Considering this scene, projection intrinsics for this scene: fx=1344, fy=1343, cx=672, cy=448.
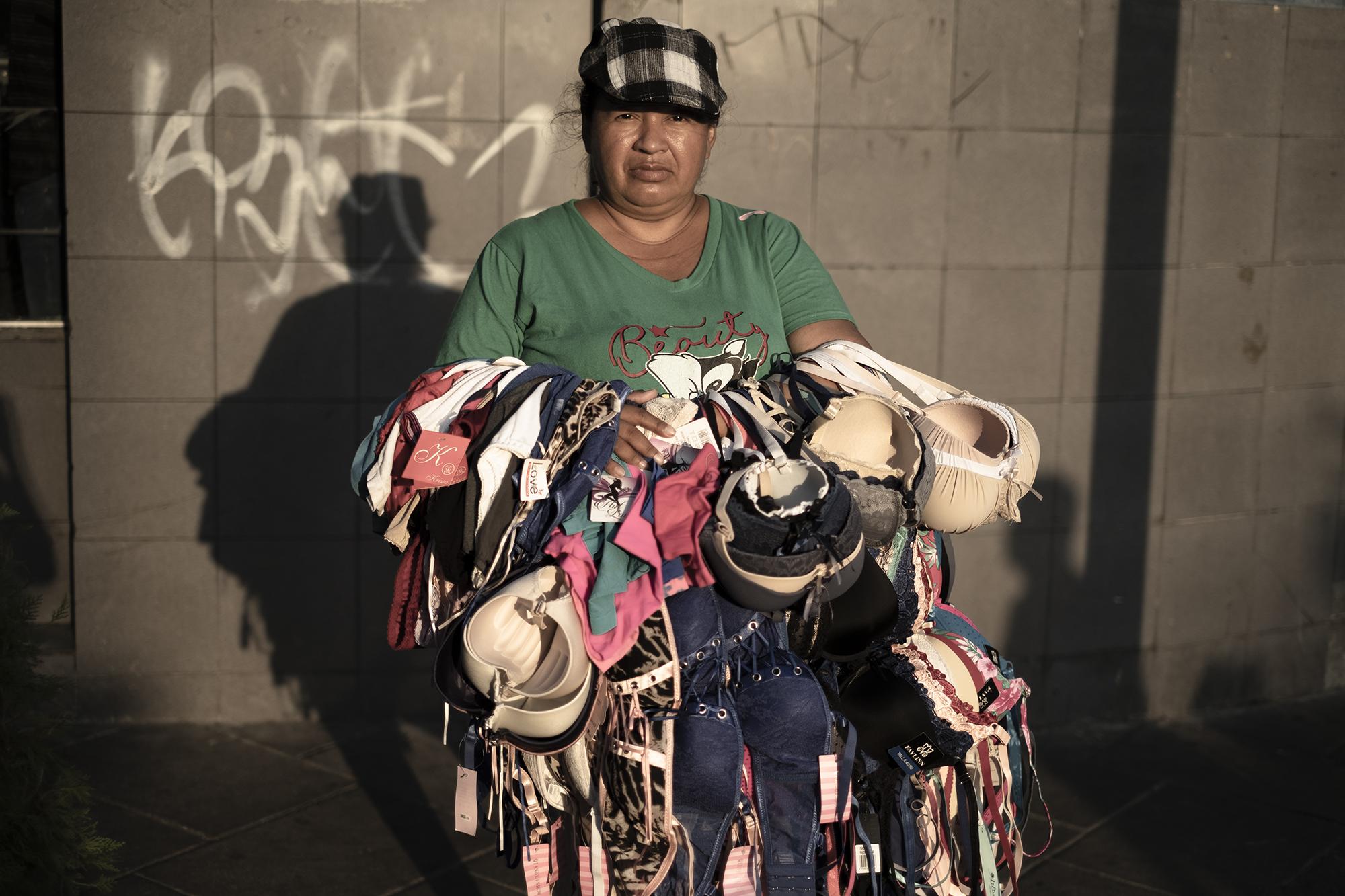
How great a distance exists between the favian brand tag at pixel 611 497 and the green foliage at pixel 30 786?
4.14 ft

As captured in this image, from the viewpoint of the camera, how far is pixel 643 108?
2445mm

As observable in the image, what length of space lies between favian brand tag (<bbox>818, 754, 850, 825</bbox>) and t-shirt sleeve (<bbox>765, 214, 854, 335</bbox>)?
2.77 ft

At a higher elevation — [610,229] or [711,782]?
[610,229]

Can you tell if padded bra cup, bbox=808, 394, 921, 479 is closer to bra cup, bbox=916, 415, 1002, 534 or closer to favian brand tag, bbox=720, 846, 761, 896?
bra cup, bbox=916, 415, 1002, 534

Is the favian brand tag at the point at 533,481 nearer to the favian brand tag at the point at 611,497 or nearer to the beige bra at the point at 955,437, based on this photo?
the favian brand tag at the point at 611,497

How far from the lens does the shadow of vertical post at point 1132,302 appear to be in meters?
4.73

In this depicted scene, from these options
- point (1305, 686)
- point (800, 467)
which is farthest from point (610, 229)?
point (1305, 686)

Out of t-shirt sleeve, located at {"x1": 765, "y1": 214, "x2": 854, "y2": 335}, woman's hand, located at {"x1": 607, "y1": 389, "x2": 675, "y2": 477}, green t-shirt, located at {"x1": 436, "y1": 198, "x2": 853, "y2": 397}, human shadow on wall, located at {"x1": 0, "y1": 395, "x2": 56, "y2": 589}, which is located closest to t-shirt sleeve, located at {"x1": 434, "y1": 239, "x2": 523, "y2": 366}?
green t-shirt, located at {"x1": 436, "y1": 198, "x2": 853, "y2": 397}

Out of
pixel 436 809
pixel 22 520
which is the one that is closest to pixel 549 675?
pixel 436 809

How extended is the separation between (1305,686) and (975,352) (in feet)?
6.73

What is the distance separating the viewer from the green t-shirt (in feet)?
7.93

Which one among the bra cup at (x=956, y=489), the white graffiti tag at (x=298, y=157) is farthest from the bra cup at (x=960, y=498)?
the white graffiti tag at (x=298, y=157)

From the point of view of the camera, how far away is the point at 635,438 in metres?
2.16

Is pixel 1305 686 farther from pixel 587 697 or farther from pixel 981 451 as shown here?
pixel 587 697
